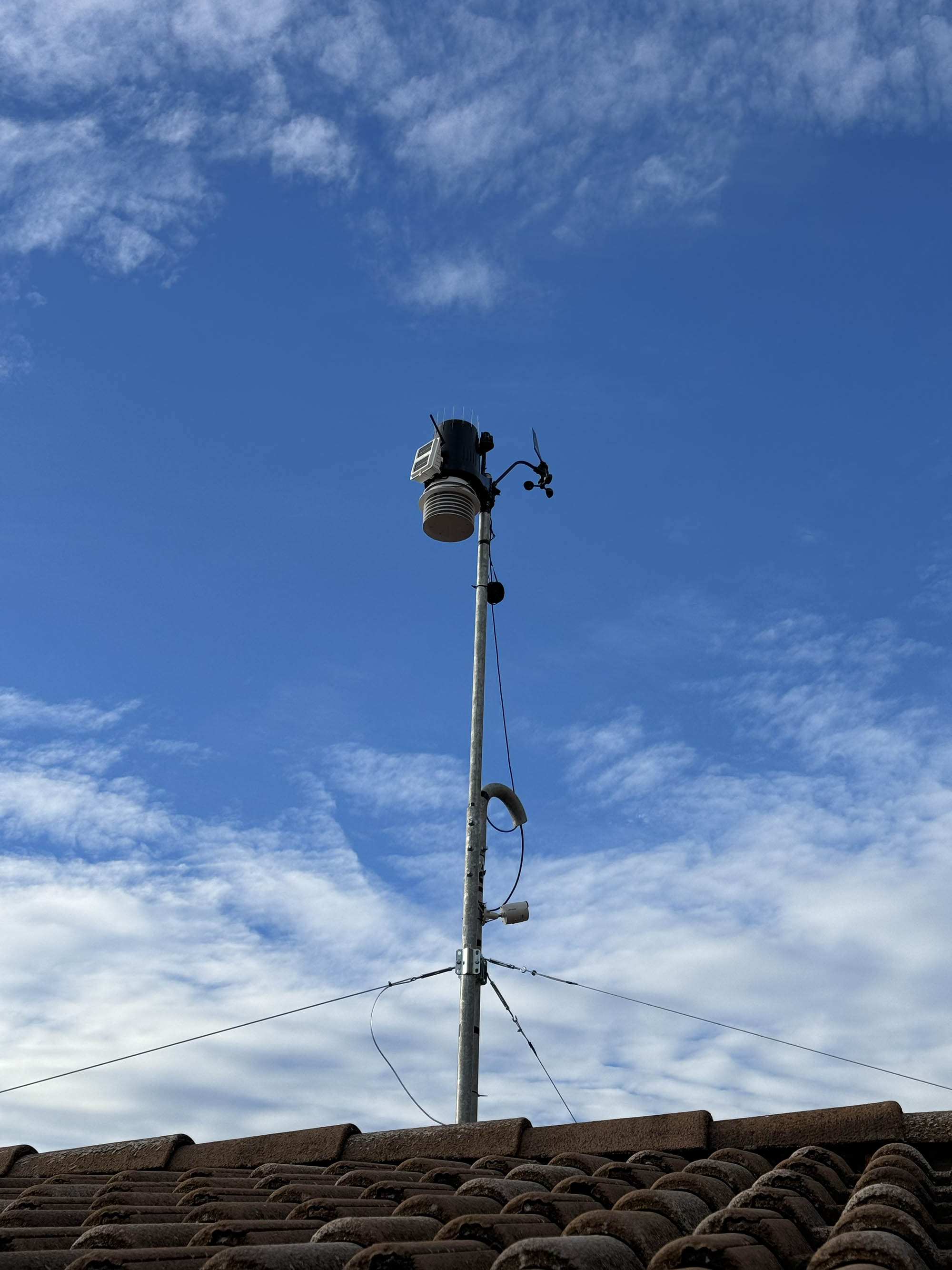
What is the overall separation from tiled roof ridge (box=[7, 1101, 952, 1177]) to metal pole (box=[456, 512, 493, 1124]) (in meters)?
2.45

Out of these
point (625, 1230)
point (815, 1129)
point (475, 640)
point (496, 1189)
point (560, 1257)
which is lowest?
point (560, 1257)

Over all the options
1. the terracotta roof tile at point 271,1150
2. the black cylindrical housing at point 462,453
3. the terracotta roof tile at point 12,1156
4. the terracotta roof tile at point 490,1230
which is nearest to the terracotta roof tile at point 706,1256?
the terracotta roof tile at point 490,1230

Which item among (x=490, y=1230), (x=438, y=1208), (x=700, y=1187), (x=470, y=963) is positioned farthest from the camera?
(x=470, y=963)

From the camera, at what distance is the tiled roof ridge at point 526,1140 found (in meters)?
5.25

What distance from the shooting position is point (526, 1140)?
5961 mm

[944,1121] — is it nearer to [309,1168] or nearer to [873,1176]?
[873,1176]

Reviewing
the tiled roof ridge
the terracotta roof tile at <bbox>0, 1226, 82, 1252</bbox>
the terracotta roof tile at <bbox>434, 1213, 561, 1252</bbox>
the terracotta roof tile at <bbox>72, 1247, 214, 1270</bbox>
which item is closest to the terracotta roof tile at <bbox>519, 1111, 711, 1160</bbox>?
the tiled roof ridge

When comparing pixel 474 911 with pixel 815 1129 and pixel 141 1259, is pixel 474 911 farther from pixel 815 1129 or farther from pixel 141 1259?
pixel 141 1259

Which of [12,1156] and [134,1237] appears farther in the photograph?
[12,1156]

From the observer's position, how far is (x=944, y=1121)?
17.0ft

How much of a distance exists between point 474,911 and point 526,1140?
4.18 meters

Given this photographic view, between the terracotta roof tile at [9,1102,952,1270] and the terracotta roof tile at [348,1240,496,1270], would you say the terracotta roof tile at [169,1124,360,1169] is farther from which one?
the terracotta roof tile at [348,1240,496,1270]

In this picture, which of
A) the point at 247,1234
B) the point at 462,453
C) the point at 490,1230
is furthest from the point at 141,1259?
the point at 462,453

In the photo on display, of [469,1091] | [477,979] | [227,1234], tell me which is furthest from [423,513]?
[227,1234]
